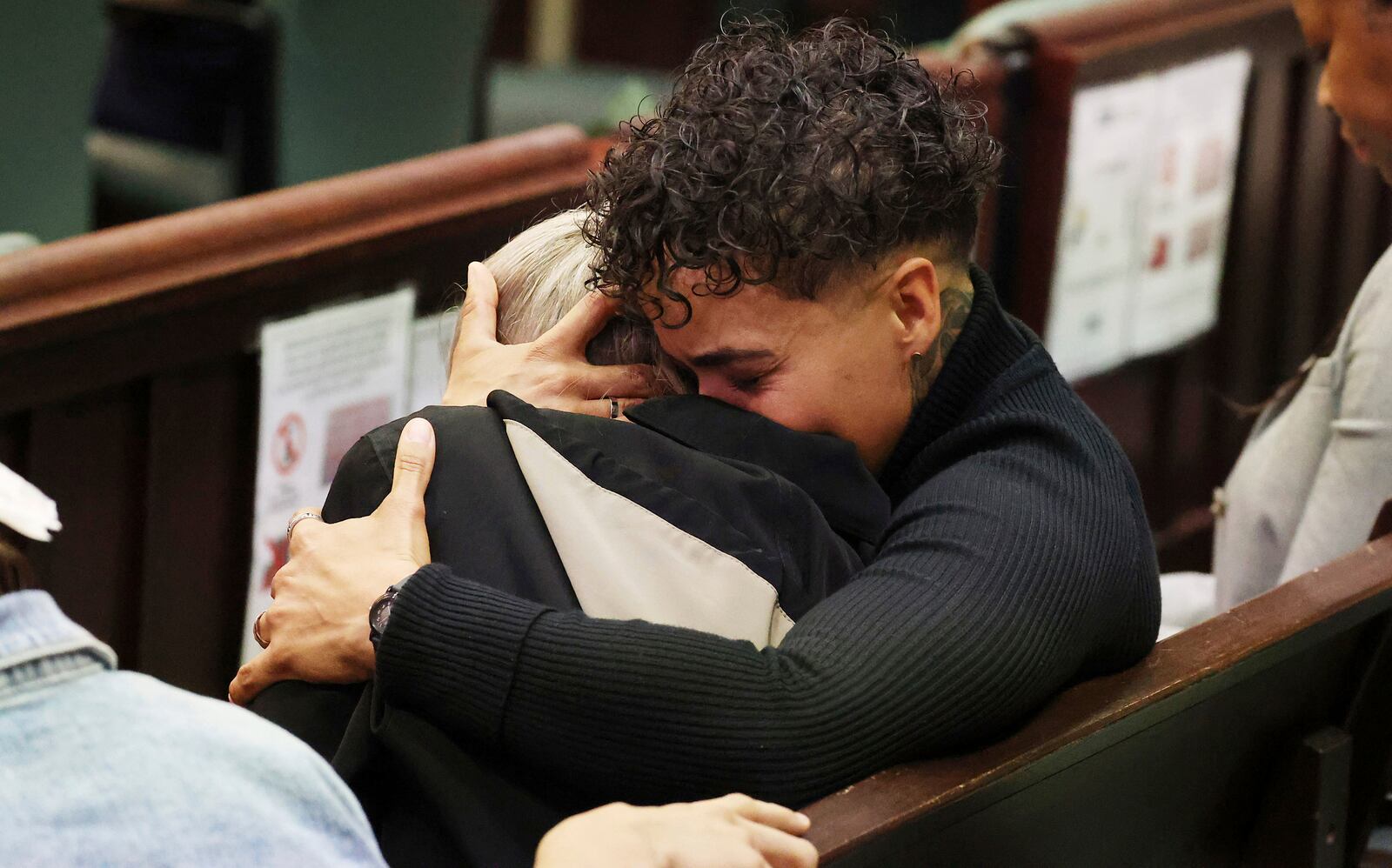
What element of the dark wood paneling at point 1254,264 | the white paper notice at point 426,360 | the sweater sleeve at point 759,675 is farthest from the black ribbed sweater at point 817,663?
the dark wood paneling at point 1254,264

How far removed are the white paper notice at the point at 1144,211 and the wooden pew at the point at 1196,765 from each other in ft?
5.36

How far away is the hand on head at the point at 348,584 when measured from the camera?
4.00 ft

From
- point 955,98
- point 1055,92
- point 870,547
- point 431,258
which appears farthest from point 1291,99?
point 870,547

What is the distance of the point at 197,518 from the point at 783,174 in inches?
47.5

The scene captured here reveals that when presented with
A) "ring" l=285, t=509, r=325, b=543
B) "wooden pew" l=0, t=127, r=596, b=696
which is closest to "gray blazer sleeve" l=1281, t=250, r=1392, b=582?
"wooden pew" l=0, t=127, r=596, b=696

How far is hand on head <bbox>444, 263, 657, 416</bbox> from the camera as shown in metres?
1.36

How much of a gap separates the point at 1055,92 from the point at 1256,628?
193 centimetres

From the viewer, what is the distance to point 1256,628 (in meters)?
1.41

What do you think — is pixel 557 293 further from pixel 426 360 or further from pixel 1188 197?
pixel 1188 197

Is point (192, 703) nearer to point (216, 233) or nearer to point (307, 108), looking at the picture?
point (216, 233)

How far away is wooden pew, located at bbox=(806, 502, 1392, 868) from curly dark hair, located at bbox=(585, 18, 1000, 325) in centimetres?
40

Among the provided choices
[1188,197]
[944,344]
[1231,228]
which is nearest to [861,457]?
[944,344]

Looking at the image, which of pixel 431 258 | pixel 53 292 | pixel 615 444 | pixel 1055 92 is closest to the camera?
pixel 615 444

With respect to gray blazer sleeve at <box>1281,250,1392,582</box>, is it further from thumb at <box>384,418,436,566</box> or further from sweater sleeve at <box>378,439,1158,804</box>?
thumb at <box>384,418,436,566</box>
